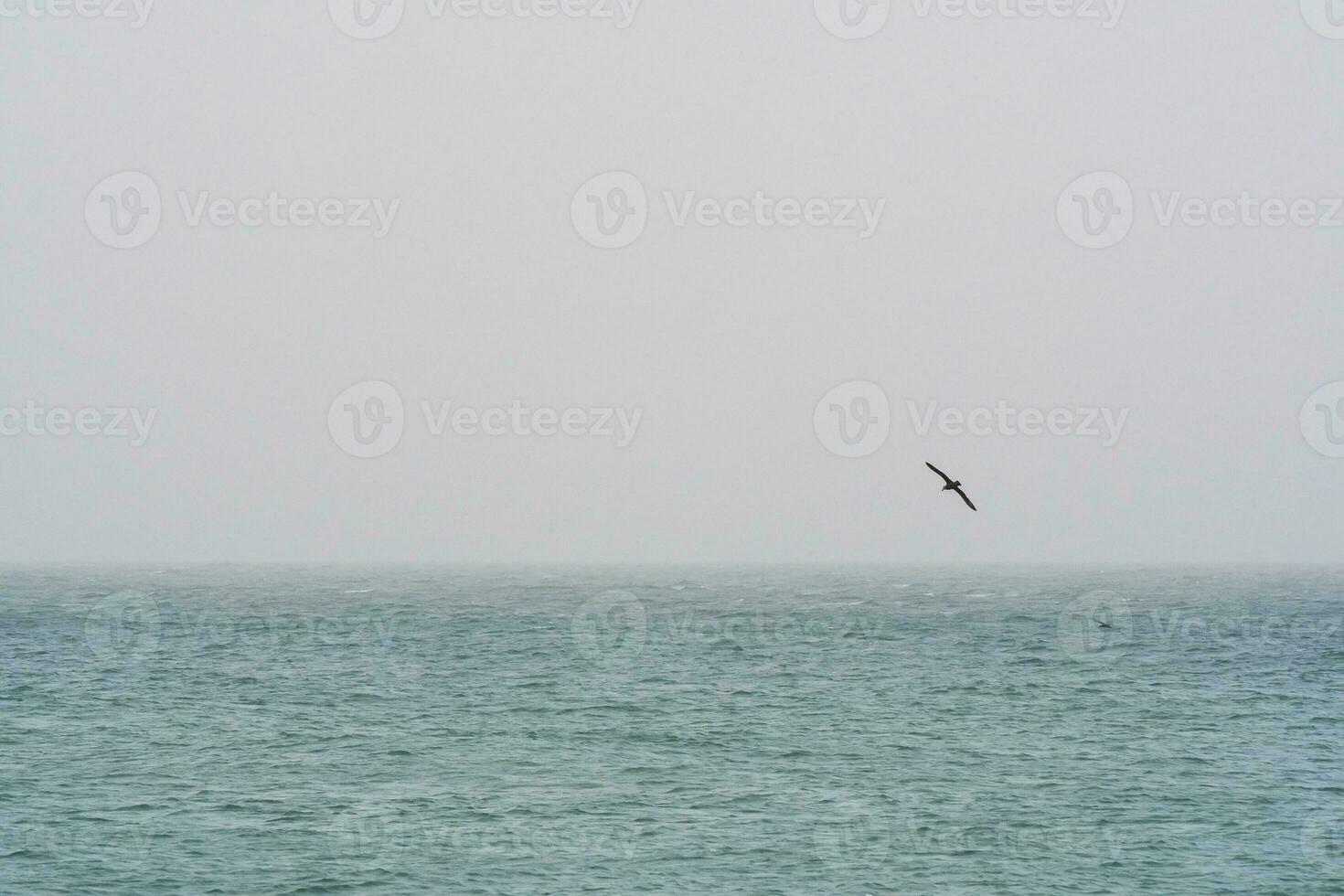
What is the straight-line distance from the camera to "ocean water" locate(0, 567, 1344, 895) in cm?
3703

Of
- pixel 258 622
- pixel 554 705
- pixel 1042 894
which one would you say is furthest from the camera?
pixel 258 622

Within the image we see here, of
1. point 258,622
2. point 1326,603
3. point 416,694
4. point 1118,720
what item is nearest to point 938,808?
point 1118,720

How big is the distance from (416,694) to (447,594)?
105234 mm

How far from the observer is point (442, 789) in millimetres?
46125

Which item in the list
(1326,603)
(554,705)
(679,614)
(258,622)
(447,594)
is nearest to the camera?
(554,705)

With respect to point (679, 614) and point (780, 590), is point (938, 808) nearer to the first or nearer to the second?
point (679, 614)

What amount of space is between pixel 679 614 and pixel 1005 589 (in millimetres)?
78017

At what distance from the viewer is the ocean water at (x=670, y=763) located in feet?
121

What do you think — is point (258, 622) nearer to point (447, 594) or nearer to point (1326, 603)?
point (447, 594)

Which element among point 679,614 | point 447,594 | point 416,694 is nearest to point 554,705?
point 416,694

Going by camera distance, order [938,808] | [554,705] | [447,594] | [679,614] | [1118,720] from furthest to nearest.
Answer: [447,594] → [679,614] → [554,705] → [1118,720] → [938,808]

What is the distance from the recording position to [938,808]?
43688 millimetres

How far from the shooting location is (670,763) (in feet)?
167

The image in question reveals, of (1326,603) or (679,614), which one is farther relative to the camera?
(1326,603)
